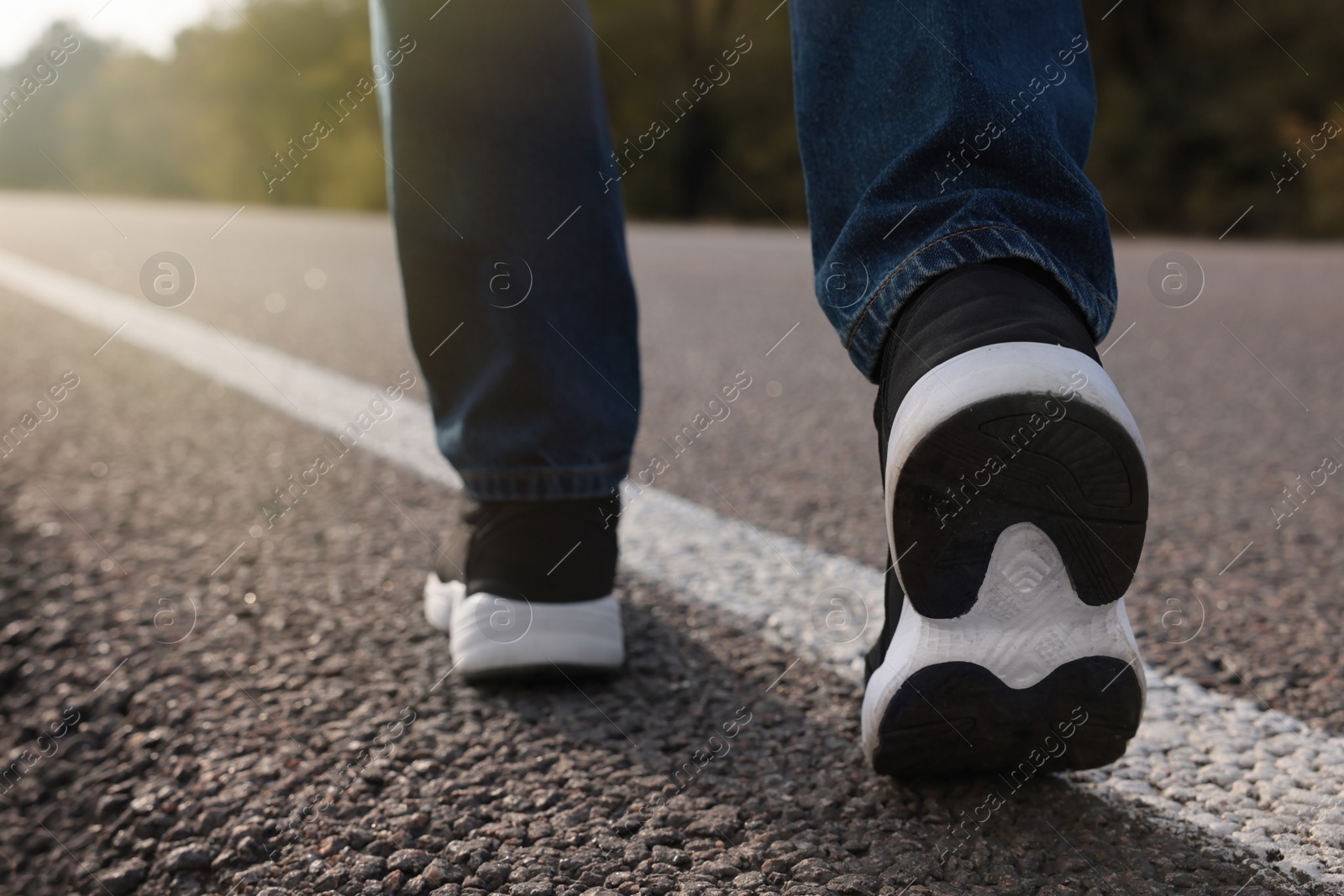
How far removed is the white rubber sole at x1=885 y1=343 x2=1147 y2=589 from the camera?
2.81ft

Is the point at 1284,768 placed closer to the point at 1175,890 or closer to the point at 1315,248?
the point at 1175,890

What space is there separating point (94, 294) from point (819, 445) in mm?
3880

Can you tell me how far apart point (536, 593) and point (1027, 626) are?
2.04 ft

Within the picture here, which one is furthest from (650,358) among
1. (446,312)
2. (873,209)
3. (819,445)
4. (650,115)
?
(650,115)

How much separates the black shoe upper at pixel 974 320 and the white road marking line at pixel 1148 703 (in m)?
0.33

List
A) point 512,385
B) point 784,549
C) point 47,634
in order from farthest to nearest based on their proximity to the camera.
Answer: point 784,549
point 47,634
point 512,385

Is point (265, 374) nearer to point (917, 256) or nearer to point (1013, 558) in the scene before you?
point (917, 256)

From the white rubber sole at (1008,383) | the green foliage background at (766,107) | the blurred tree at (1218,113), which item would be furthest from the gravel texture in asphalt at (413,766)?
the blurred tree at (1218,113)

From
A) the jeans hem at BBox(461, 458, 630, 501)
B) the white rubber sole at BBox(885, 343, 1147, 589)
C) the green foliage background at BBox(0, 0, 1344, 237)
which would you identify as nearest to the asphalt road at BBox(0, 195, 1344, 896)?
the jeans hem at BBox(461, 458, 630, 501)

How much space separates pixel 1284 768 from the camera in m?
1.05

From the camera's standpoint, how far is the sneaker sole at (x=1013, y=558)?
2.83 feet

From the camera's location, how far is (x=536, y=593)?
133 centimetres

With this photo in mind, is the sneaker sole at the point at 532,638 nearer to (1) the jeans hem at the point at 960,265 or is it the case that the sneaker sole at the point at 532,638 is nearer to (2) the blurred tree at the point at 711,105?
(1) the jeans hem at the point at 960,265

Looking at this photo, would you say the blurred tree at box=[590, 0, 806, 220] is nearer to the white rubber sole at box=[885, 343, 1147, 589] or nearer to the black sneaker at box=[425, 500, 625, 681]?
the black sneaker at box=[425, 500, 625, 681]
